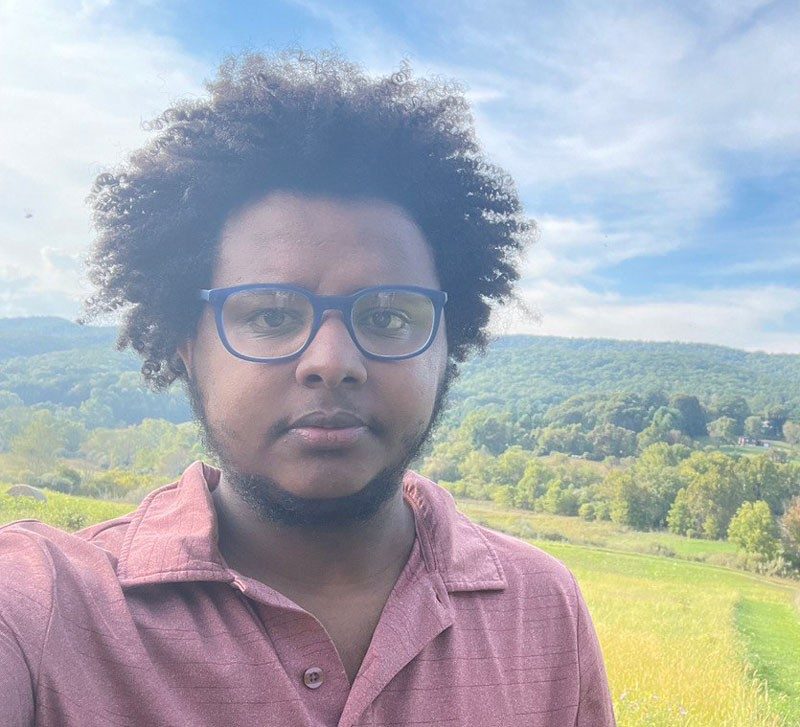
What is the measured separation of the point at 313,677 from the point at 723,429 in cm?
1451

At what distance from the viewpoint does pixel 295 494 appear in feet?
4.36

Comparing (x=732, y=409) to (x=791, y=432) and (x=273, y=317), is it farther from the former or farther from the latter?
(x=273, y=317)

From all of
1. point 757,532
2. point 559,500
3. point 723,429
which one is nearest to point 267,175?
point 757,532

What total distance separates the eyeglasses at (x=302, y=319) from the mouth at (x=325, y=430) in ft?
0.44

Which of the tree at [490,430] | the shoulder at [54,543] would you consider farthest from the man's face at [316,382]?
the tree at [490,430]

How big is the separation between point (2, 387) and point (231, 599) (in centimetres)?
1181

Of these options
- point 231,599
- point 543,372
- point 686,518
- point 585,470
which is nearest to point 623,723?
point 231,599

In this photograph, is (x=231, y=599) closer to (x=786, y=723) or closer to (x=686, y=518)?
(x=786, y=723)

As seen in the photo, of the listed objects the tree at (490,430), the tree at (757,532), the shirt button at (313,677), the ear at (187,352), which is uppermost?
the ear at (187,352)

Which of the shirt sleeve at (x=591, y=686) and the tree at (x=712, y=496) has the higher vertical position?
the shirt sleeve at (x=591, y=686)

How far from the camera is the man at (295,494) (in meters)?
1.14

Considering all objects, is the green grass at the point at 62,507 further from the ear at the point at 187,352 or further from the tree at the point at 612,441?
the tree at the point at 612,441

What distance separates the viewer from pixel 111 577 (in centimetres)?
119

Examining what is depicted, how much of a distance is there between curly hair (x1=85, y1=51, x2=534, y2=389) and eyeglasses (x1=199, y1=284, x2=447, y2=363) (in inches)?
9.4
